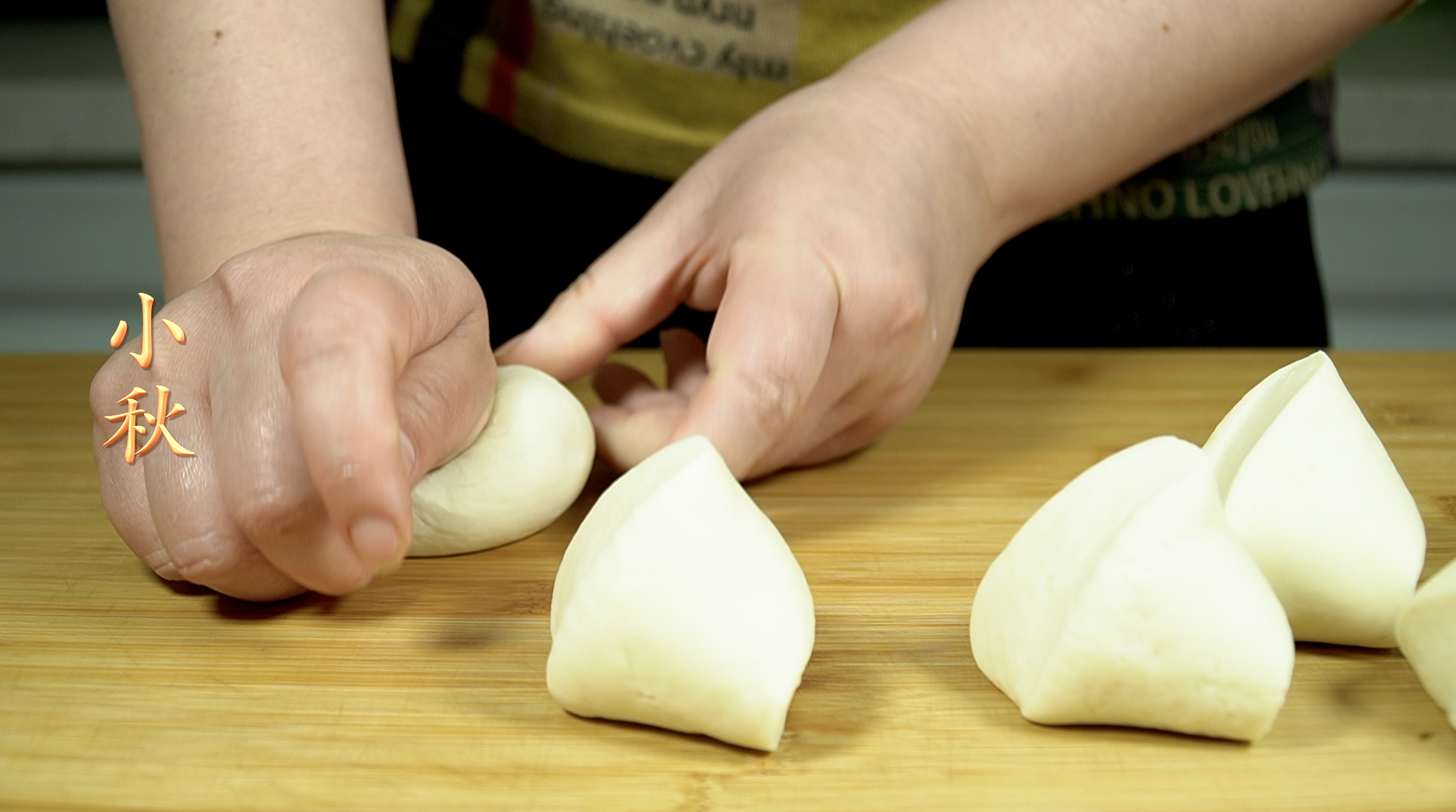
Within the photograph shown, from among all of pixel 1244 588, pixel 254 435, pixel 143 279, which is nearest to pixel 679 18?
pixel 254 435

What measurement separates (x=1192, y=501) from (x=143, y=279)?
7.16ft

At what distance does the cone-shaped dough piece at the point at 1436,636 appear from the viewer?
614mm

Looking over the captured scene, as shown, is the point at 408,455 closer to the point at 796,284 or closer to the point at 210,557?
the point at 210,557

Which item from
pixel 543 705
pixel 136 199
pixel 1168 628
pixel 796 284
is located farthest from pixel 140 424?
pixel 136 199

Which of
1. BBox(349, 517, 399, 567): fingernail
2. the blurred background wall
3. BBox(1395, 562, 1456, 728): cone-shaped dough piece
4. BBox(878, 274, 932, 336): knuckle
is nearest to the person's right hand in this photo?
BBox(349, 517, 399, 567): fingernail

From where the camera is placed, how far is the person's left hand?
80 cm

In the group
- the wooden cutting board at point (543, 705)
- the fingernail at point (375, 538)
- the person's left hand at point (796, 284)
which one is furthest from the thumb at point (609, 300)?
the fingernail at point (375, 538)

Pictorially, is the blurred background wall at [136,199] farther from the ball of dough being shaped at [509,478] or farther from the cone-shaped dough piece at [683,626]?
the cone-shaped dough piece at [683,626]

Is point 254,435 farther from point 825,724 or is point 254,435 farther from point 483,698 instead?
point 825,724

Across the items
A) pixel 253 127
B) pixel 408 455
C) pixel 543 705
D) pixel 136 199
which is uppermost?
pixel 253 127

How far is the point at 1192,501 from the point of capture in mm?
600

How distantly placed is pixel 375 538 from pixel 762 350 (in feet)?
0.97

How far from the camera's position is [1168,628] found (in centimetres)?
60

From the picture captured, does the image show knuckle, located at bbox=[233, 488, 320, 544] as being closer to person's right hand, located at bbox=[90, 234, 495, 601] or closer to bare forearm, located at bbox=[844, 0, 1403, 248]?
person's right hand, located at bbox=[90, 234, 495, 601]
